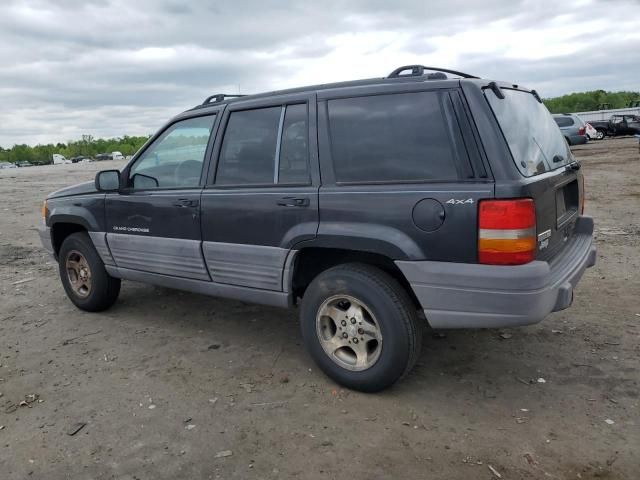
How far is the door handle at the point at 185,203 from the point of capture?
4.10 m

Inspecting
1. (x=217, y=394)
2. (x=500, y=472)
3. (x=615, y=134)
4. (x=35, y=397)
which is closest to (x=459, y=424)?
(x=500, y=472)

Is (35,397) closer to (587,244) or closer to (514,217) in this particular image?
(514,217)

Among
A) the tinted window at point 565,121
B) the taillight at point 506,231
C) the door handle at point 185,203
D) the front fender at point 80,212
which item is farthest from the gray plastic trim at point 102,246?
the tinted window at point 565,121

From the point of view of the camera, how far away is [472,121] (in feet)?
9.71

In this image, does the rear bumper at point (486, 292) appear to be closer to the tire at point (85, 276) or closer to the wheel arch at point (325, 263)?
the wheel arch at point (325, 263)

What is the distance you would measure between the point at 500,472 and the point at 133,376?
2.58 metres

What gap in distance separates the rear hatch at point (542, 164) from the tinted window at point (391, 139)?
0.35 metres

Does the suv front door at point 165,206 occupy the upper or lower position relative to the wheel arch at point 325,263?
upper

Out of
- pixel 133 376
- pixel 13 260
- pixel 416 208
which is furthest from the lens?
pixel 13 260

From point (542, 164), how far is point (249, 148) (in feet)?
6.67

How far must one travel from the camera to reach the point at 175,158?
14.6 feet

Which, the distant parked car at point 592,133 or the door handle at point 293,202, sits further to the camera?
the distant parked car at point 592,133

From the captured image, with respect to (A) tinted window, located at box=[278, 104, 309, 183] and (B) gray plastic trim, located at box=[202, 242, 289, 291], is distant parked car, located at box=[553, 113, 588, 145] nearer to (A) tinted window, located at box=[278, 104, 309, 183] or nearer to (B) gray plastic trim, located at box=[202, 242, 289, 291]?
(A) tinted window, located at box=[278, 104, 309, 183]

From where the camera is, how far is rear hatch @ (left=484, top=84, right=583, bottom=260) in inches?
119
